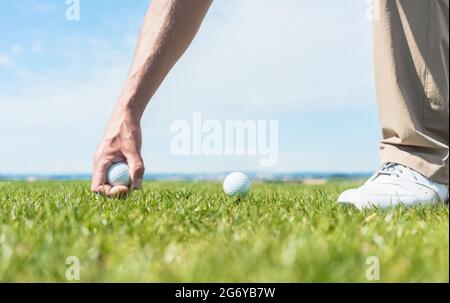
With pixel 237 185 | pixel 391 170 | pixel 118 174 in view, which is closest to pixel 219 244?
pixel 118 174

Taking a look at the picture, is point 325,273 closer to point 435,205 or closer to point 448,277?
point 448,277

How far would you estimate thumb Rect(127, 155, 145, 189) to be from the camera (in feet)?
10.4

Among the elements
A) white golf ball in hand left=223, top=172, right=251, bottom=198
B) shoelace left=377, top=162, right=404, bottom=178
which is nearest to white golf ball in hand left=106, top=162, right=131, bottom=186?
white golf ball in hand left=223, top=172, right=251, bottom=198

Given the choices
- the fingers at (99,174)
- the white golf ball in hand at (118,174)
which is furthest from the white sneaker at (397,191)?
the fingers at (99,174)

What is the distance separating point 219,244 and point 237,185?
2360mm

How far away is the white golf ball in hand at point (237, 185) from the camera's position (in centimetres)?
431

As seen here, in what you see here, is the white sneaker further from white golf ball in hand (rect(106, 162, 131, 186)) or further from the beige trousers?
white golf ball in hand (rect(106, 162, 131, 186))

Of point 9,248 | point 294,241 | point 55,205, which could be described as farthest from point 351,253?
point 55,205

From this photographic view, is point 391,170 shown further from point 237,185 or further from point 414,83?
point 237,185

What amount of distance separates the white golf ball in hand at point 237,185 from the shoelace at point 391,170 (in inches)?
45.1

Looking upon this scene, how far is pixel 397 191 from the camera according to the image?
3361mm

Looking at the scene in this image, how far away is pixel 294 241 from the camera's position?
194 cm

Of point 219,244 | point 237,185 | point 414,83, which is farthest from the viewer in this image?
point 237,185
